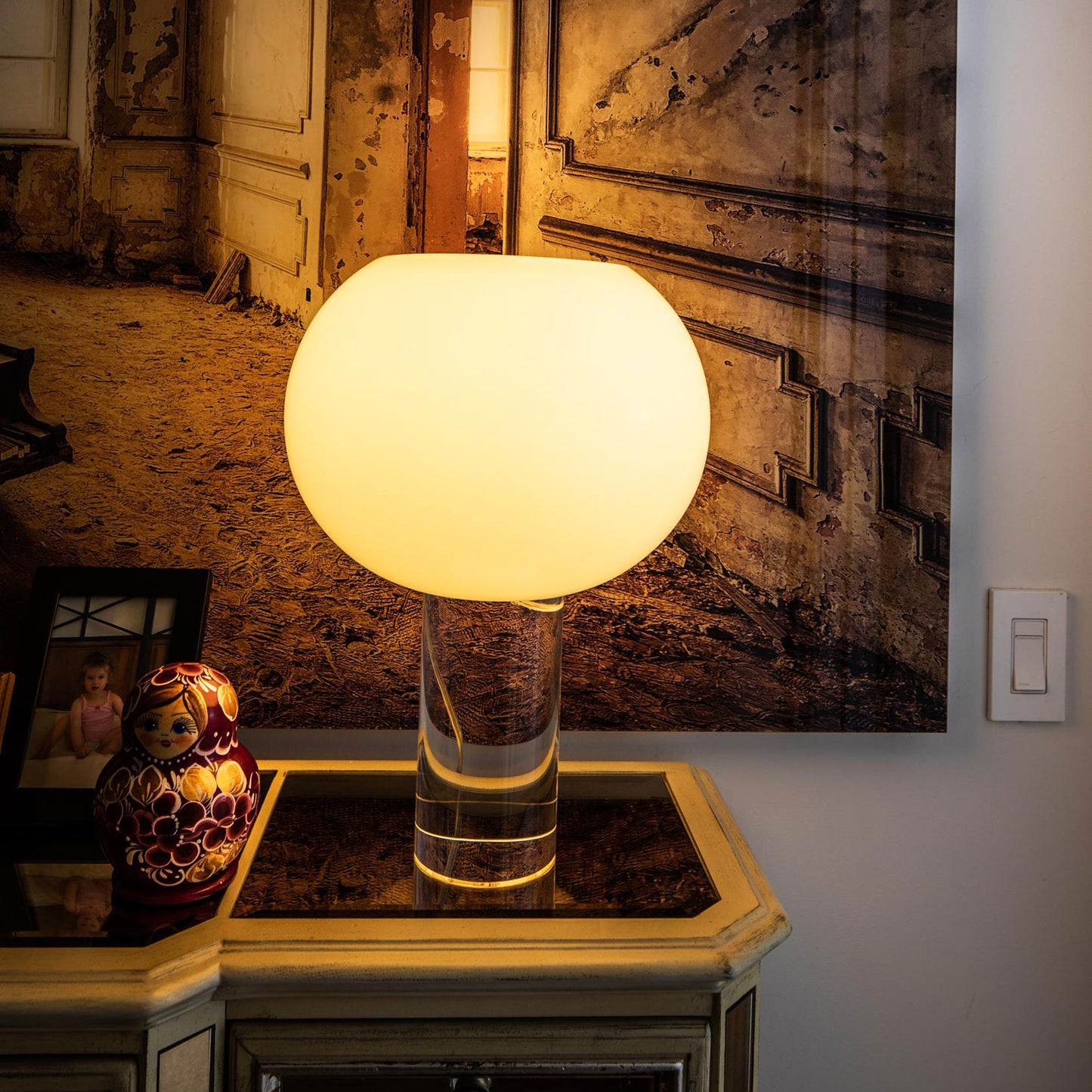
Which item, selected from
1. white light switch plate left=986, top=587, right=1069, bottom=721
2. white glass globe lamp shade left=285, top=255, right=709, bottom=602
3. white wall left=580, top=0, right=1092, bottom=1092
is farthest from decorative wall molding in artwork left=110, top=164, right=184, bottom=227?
white light switch plate left=986, top=587, right=1069, bottom=721

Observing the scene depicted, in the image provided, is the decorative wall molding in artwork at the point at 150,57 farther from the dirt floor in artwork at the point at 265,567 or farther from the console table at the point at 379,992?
the console table at the point at 379,992

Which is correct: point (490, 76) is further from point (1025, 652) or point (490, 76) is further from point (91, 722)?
point (1025, 652)

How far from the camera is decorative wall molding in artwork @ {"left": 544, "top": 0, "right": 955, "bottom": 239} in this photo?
99cm

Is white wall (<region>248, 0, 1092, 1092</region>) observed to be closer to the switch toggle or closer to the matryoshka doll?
the switch toggle

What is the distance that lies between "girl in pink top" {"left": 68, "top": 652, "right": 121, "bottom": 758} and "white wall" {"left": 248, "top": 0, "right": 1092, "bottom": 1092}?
0.23 meters

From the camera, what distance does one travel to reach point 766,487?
1.03m

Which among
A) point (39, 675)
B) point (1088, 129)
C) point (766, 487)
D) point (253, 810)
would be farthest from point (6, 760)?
point (1088, 129)

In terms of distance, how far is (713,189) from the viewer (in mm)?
996

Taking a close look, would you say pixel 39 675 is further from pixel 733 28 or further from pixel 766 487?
pixel 733 28

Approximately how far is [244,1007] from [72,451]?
23.8 inches

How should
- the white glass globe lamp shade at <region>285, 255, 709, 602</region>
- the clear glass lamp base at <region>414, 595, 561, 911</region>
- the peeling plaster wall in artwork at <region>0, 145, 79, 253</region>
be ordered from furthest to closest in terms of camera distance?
1. the peeling plaster wall in artwork at <region>0, 145, 79, 253</region>
2. the clear glass lamp base at <region>414, 595, 561, 911</region>
3. the white glass globe lamp shade at <region>285, 255, 709, 602</region>

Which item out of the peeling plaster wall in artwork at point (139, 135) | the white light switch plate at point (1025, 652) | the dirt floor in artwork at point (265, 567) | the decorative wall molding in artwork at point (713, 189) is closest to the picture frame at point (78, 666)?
the dirt floor in artwork at point (265, 567)

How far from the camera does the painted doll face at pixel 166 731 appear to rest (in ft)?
2.31

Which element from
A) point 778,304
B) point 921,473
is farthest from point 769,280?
point 921,473
